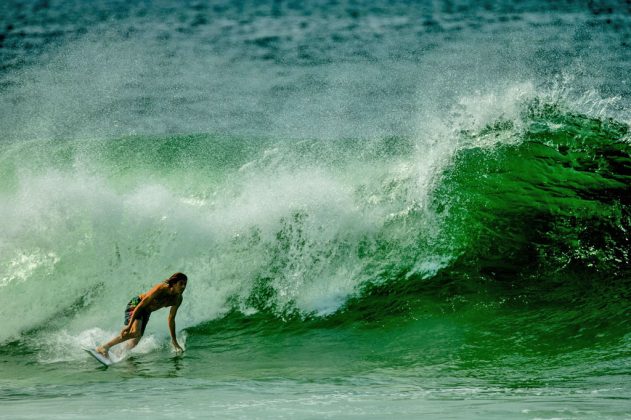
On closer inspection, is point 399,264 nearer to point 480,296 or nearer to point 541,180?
point 480,296

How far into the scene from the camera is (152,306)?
707 centimetres

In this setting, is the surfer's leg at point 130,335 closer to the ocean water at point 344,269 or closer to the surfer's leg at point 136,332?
the surfer's leg at point 136,332

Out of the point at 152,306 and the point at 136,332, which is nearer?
the point at 136,332

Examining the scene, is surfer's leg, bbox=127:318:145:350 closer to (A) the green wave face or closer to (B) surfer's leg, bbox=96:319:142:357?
(B) surfer's leg, bbox=96:319:142:357

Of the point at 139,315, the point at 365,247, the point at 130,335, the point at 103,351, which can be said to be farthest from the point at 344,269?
the point at 103,351

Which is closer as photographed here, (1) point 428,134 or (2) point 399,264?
(2) point 399,264

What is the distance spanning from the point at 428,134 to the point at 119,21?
103 feet

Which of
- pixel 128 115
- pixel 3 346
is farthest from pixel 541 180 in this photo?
pixel 128 115

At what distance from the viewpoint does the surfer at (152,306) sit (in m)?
6.94

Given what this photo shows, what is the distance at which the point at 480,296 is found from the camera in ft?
25.2

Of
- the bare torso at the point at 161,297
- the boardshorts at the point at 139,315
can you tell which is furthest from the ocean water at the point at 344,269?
the bare torso at the point at 161,297

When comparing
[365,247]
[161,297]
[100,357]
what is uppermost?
[365,247]

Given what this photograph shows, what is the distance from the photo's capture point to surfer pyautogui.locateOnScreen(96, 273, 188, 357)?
6941mm

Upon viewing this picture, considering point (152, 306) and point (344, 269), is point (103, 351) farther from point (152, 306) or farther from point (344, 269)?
Result: point (344, 269)
